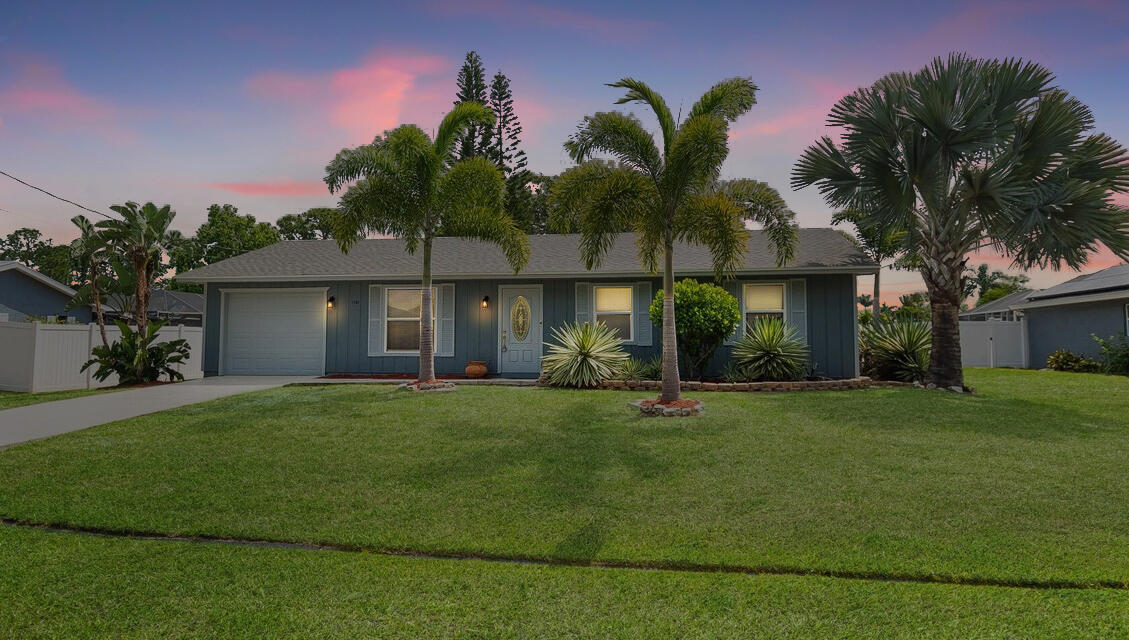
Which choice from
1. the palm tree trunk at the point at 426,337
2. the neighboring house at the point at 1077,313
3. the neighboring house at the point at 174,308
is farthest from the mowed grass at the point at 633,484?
the neighboring house at the point at 174,308

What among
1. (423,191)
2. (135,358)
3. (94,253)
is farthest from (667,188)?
(94,253)

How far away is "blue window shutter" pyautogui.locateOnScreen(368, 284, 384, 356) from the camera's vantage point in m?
14.1

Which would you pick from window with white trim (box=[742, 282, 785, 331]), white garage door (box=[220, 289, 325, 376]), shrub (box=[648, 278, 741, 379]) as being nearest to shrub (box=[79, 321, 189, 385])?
white garage door (box=[220, 289, 325, 376])

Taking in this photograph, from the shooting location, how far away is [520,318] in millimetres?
13836

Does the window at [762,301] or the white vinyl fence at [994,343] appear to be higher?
the window at [762,301]

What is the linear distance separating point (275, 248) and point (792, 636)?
1747 cm

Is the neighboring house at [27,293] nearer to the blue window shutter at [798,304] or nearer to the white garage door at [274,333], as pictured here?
the white garage door at [274,333]

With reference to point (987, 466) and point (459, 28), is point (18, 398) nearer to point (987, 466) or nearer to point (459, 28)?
point (459, 28)

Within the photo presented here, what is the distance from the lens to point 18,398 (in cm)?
1053

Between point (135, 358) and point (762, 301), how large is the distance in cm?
1390

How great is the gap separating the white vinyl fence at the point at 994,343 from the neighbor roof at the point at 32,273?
35.9 m

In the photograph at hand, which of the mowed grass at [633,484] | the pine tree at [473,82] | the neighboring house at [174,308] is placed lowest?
the mowed grass at [633,484]

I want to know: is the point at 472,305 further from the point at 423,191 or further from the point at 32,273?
the point at 32,273

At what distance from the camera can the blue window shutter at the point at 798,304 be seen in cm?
1291
